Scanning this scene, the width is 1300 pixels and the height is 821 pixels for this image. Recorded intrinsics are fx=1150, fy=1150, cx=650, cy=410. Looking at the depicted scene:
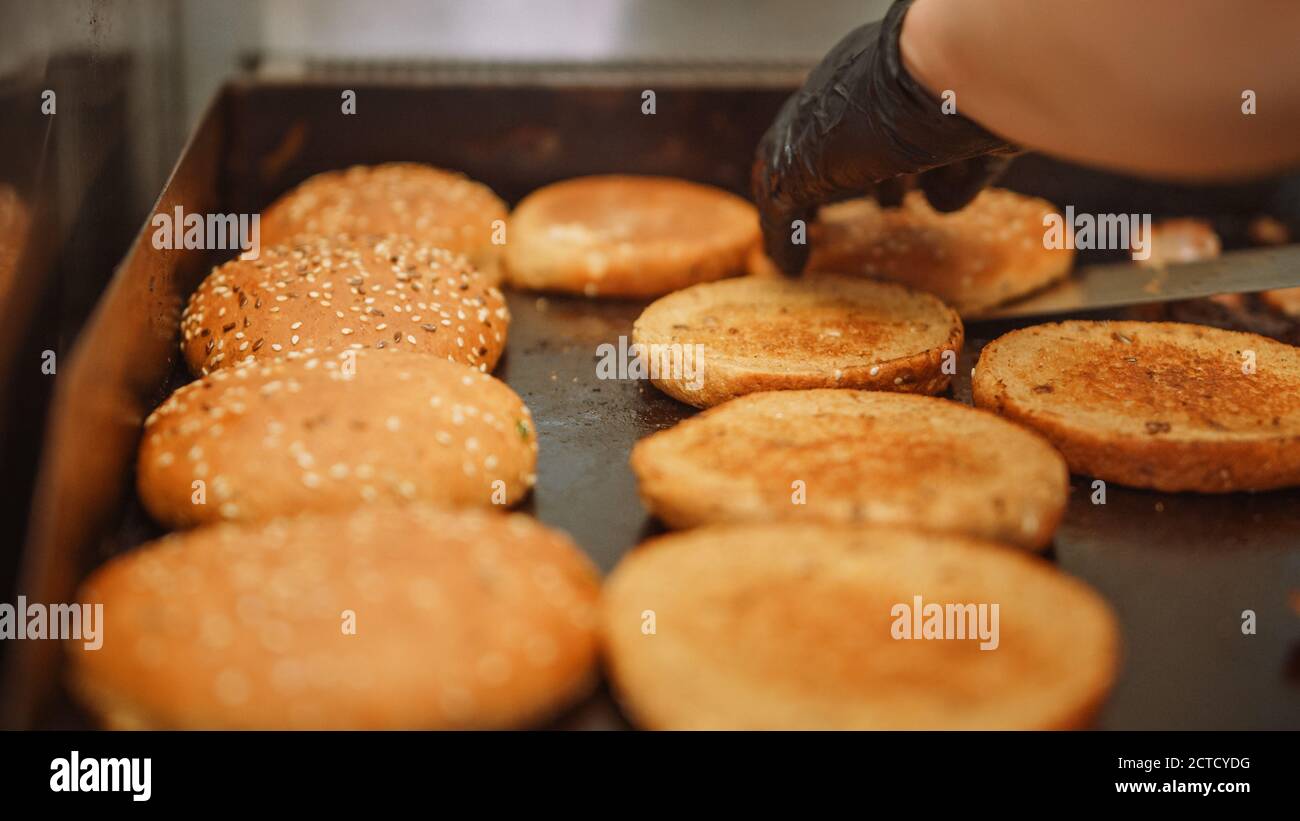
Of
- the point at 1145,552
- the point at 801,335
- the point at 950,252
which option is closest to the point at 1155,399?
the point at 1145,552

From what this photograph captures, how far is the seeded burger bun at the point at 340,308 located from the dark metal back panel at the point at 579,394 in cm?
12

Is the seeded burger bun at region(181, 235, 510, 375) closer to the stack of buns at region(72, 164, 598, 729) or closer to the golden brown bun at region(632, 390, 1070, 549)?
the stack of buns at region(72, 164, 598, 729)

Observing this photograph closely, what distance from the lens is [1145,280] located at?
3.46m

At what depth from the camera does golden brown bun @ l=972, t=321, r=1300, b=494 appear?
250cm

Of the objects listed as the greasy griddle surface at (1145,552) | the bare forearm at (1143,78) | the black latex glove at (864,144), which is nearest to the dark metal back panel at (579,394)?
the greasy griddle surface at (1145,552)

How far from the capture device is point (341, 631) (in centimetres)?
175

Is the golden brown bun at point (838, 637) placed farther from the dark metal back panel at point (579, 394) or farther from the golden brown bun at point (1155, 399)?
the golden brown bun at point (1155, 399)

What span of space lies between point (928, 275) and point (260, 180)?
2.29 metres

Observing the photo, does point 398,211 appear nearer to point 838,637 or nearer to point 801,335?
point 801,335

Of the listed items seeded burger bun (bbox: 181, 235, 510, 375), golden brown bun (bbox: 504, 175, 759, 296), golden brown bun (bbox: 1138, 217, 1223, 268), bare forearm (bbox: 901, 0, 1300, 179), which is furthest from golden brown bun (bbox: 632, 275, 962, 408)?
golden brown bun (bbox: 1138, 217, 1223, 268)

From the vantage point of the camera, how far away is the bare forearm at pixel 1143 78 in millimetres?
1976

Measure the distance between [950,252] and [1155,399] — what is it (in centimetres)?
102

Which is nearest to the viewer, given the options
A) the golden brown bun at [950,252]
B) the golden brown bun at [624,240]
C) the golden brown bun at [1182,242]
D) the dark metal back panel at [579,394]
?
the dark metal back panel at [579,394]
